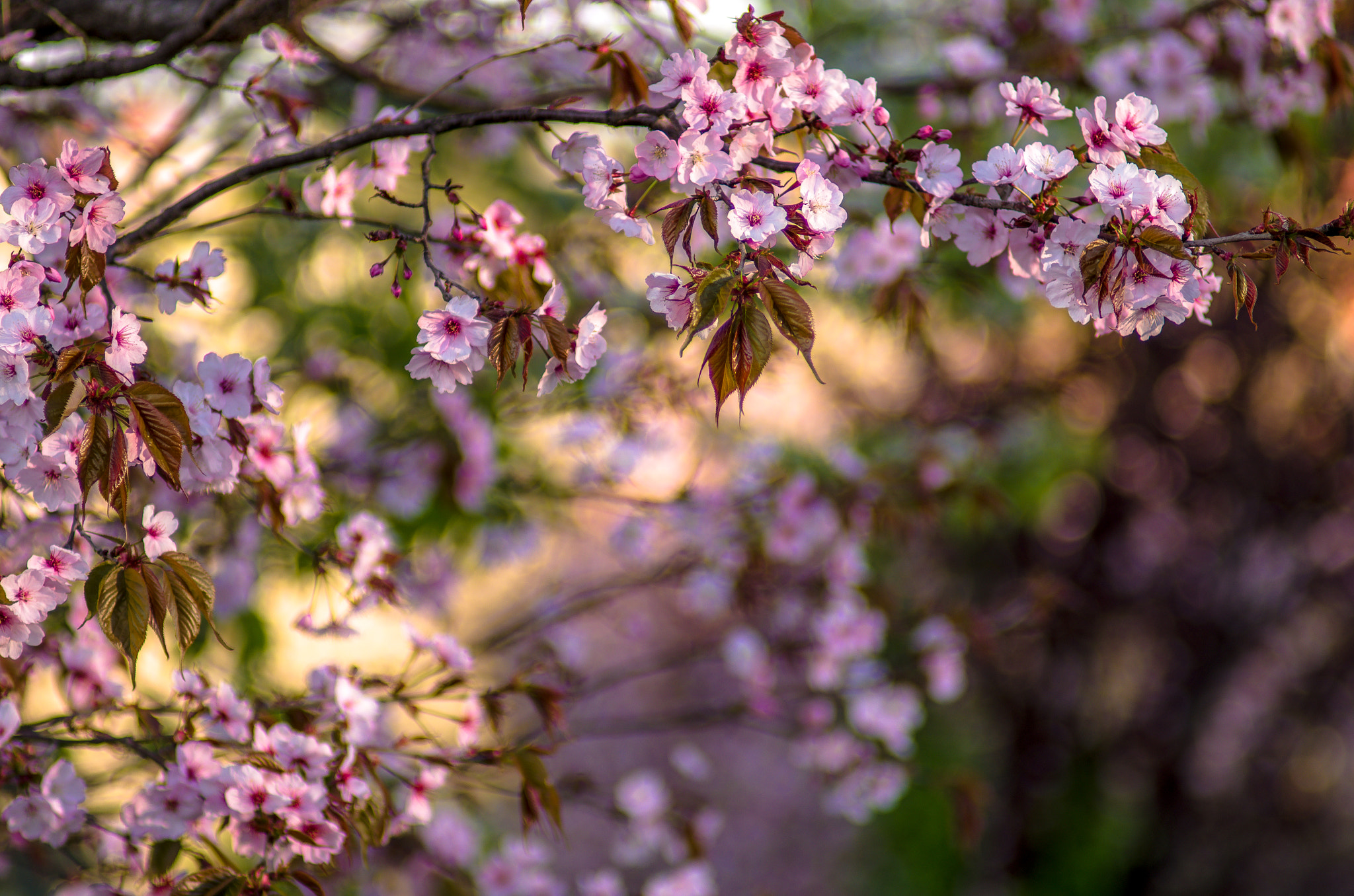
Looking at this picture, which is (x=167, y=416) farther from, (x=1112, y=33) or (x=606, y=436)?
(x=1112, y=33)

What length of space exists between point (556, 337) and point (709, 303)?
25 cm

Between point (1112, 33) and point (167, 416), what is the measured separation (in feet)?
8.32

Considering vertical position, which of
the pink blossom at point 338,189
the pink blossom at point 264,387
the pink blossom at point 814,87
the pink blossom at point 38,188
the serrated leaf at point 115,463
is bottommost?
the serrated leaf at point 115,463

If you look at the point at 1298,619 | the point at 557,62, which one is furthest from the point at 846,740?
the point at 1298,619

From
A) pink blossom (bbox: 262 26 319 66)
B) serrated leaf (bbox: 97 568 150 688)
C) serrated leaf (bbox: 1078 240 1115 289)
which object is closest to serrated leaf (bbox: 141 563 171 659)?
serrated leaf (bbox: 97 568 150 688)

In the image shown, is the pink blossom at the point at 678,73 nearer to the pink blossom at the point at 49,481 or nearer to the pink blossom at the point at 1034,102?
the pink blossom at the point at 1034,102

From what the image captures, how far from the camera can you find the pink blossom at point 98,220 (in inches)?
45.4

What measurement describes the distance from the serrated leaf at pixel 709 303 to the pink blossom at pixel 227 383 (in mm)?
675

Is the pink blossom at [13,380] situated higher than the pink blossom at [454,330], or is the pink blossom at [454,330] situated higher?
the pink blossom at [454,330]

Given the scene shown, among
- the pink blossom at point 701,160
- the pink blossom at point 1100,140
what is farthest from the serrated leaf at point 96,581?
the pink blossom at point 1100,140

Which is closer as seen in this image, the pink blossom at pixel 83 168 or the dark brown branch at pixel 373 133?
the pink blossom at pixel 83 168

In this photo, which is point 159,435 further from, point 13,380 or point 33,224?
point 33,224

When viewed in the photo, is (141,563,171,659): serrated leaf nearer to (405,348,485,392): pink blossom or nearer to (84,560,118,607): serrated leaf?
(84,560,118,607): serrated leaf

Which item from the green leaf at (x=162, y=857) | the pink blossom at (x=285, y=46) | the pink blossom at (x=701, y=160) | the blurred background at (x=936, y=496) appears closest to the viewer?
the pink blossom at (x=701, y=160)
